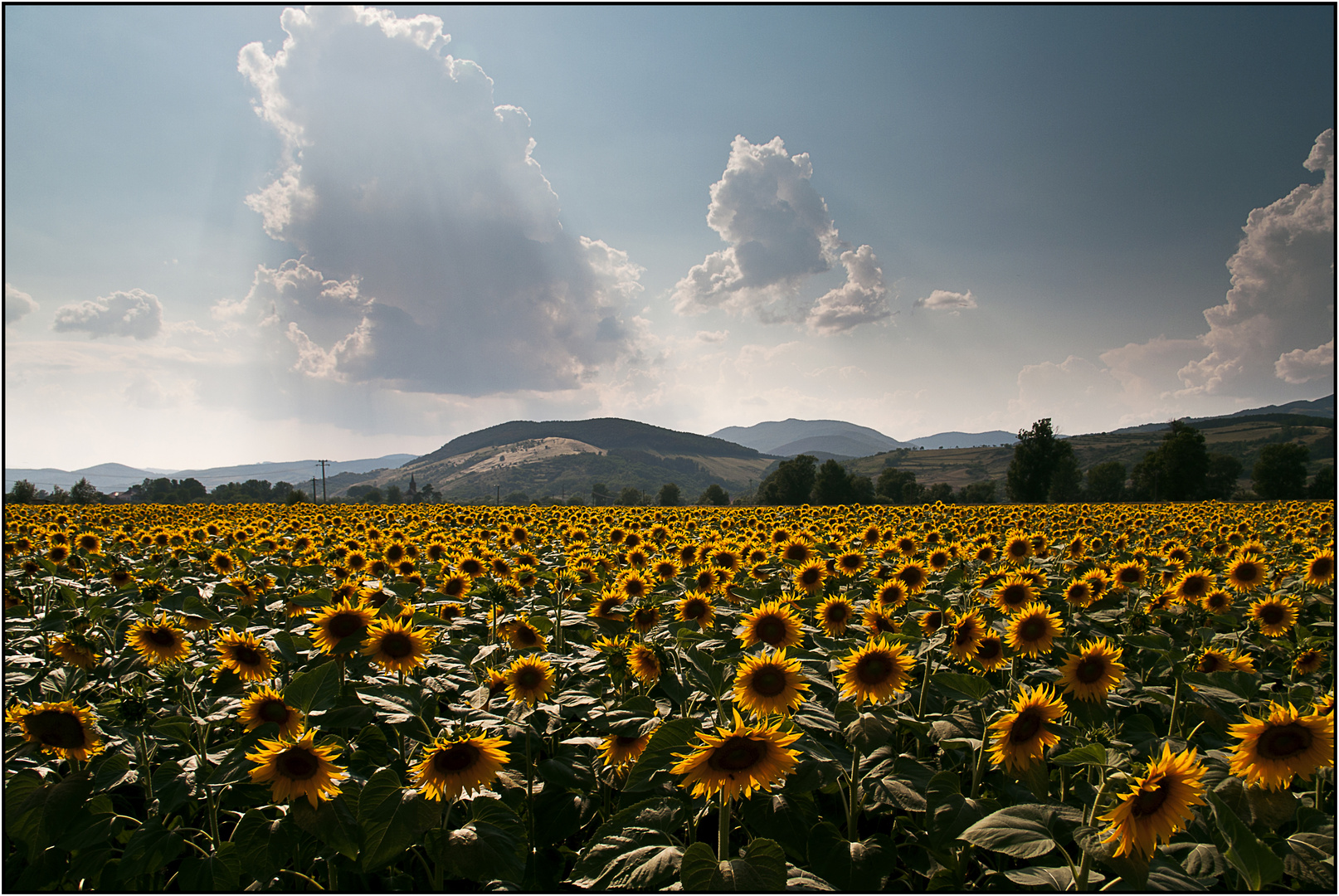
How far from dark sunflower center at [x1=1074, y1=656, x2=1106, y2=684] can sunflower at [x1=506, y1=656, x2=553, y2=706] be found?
11.4ft

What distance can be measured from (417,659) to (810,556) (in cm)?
501

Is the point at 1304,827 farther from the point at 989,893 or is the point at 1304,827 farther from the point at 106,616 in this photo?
the point at 106,616

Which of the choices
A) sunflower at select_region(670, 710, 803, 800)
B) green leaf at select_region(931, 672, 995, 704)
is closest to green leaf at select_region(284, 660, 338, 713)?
sunflower at select_region(670, 710, 803, 800)

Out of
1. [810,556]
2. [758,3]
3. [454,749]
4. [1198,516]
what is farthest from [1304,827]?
[1198,516]

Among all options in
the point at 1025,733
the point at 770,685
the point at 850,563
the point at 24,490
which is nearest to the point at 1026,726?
the point at 1025,733

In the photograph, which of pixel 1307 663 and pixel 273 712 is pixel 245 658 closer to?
pixel 273 712

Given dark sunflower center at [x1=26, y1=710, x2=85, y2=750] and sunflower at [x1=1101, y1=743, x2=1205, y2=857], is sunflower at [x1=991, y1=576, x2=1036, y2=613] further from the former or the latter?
dark sunflower center at [x1=26, y1=710, x2=85, y2=750]

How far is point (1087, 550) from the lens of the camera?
870cm

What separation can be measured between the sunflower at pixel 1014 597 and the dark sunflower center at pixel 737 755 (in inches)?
142

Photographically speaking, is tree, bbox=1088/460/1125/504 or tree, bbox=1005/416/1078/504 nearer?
tree, bbox=1005/416/1078/504

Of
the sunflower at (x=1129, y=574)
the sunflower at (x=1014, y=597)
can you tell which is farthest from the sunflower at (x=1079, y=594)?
the sunflower at (x=1014, y=597)

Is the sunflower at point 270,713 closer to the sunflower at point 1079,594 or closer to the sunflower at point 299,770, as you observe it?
the sunflower at point 299,770

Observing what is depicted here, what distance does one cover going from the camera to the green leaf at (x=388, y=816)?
7.84ft

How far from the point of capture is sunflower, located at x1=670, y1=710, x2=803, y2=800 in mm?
2432
